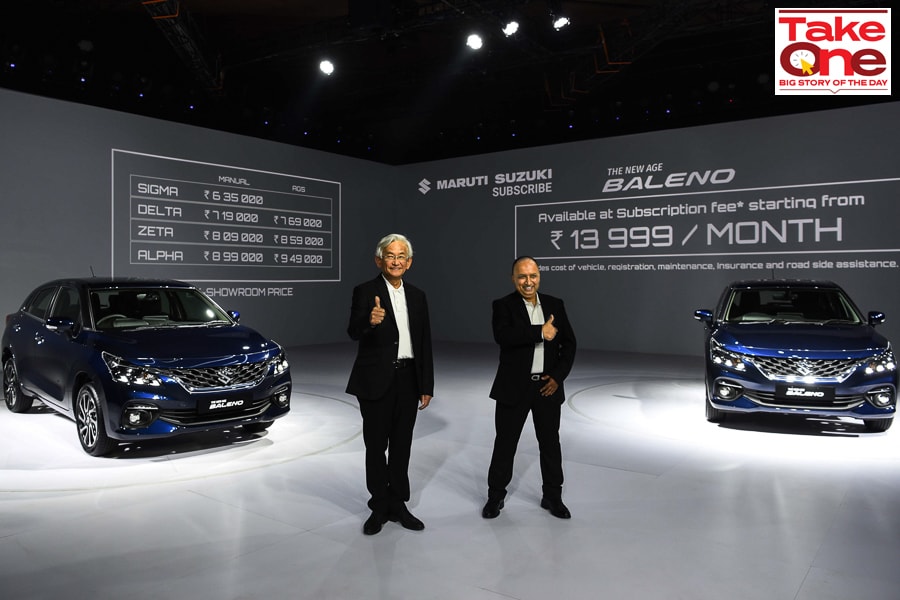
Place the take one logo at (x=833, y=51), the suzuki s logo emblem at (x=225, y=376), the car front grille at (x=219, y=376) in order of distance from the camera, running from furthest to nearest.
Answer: the take one logo at (x=833, y=51) → the suzuki s logo emblem at (x=225, y=376) → the car front grille at (x=219, y=376)

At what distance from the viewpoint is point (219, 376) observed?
197 inches

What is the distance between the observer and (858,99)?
10523 millimetres

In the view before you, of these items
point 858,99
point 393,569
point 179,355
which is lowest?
point 393,569

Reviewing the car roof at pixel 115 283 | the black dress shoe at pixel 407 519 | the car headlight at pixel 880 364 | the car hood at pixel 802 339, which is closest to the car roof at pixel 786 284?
the car hood at pixel 802 339

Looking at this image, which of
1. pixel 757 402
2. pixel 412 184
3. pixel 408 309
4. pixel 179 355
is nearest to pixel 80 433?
pixel 179 355

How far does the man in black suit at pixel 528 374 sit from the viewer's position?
3619 millimetres

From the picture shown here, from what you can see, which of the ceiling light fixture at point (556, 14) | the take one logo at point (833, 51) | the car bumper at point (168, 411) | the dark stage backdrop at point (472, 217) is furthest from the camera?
the dark stage backdrop at point (472, 217)

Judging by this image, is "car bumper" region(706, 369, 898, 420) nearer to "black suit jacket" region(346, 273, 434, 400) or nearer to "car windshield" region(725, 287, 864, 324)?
"car windshield" region(725, 287, 864, 324)

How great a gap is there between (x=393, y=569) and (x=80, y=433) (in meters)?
3.32

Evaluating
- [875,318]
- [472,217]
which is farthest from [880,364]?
[472,217]

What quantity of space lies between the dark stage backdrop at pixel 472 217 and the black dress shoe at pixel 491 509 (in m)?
8.66

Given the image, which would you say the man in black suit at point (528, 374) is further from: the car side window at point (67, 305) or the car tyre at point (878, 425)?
the car side window at point (67, 305)

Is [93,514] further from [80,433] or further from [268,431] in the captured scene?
[268,431]

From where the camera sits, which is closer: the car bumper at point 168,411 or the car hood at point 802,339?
the car bumper at point 168,411
